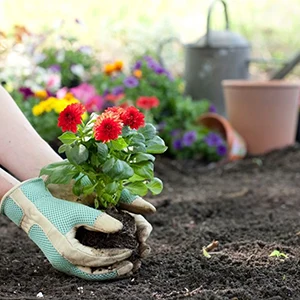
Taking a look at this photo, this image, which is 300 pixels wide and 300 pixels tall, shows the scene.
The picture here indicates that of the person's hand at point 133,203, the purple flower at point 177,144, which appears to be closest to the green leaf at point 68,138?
the person's hand at point 133,203

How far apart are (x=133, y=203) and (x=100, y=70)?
3.25 metres

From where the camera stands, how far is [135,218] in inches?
69.2

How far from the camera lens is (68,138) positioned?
1.59 meters

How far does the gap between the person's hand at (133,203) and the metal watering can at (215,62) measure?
3161 mm

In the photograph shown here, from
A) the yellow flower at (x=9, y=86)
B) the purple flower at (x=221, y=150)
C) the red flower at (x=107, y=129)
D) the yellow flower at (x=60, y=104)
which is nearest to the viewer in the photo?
the red flower at (x=107, y=129)

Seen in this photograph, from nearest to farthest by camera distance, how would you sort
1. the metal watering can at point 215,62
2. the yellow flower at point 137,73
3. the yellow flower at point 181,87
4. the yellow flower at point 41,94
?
1. the yellow flower at point 41,94
2. the yellow flower at point 137,73
3. the yellow flower at point 181,87
4. the metal watering can at point 215,62

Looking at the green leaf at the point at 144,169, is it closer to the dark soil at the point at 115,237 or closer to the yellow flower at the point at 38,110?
the dark soil at the point at 115,237

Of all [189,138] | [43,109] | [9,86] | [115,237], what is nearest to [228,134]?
[189,138]

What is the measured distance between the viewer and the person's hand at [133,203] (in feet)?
5.71

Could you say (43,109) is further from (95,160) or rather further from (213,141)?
(95,160)

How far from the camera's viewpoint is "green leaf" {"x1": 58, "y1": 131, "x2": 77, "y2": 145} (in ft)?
5.22

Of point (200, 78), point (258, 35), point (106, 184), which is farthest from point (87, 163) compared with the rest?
point (258, 35)

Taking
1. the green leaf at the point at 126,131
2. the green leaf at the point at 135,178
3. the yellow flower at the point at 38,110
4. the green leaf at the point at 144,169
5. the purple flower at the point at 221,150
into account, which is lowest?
the purple flower at the point at 221,150

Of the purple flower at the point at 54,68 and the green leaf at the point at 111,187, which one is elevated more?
the green leaf at the point at 111,187
